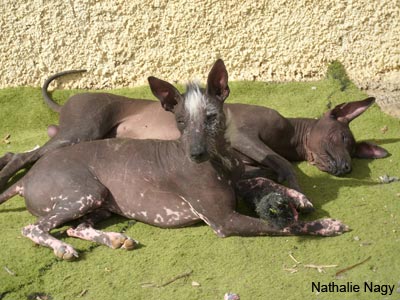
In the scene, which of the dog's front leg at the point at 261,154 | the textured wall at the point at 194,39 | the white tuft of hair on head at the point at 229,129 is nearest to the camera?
the white tuft of hair on head at the point at 229,129

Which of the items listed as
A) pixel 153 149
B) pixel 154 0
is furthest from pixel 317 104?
pixel 153 149

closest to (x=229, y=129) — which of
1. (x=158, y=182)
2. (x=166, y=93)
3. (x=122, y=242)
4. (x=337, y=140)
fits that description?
(x=166, y=93)

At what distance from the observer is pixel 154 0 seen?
6551 mm

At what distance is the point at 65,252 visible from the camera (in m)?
4.47

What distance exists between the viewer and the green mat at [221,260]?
13.5 ft

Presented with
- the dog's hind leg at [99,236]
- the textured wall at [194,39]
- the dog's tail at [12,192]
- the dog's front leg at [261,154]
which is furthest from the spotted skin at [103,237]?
the textured wall at [194,39]

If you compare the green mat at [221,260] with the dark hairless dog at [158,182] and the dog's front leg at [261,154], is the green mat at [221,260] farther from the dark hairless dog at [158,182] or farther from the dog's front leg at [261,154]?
the dog's front leg at [261,154]

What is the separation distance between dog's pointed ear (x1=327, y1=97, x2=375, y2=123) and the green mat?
25.5 inches

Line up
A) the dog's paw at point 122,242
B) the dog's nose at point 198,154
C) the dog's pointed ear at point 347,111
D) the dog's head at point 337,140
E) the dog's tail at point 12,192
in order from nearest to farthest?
the dog's nose at point 198,154, the dog's paw at point 122,242, the dog's tail at point 12,192, the dog's head at point 337,140, the dog's pointed ear at point 347,111

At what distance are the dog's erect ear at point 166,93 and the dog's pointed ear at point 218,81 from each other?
237 mm

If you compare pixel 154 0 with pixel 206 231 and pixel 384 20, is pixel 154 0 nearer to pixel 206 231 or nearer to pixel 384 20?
pixel 384 20

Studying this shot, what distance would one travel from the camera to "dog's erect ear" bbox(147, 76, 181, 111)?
4.61m

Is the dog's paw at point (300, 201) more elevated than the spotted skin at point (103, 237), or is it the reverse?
the dog's paw at point (300, 201)

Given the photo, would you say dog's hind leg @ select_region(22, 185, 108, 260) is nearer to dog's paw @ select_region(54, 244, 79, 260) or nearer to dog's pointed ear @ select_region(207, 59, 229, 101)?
dog's paw @ select_region(54, 244, 79, 260)
